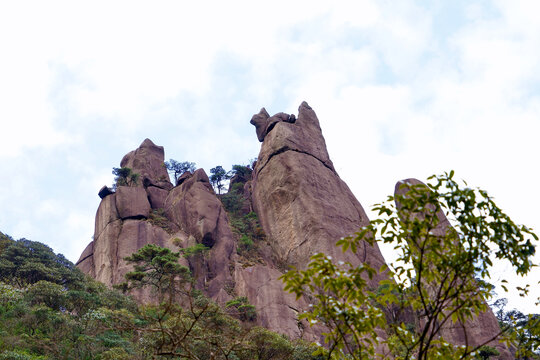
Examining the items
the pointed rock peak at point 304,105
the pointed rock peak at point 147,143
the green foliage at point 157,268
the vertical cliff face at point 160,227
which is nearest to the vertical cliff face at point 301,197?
the pointed rock peak at point 304,105

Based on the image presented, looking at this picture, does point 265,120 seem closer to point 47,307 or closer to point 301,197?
point 301,197

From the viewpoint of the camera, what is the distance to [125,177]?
160ft

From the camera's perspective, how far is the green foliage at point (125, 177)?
48500 mm

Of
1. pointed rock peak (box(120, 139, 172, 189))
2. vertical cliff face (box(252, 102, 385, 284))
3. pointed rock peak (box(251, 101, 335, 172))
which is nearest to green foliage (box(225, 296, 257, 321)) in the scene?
vertical cliff face (box(252, 102, 385, 284))

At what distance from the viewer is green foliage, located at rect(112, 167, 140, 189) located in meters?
48.5

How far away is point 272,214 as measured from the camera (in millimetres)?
46688

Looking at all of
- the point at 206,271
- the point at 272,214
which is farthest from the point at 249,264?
the point at 272,214

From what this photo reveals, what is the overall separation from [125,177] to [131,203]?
16.7ft

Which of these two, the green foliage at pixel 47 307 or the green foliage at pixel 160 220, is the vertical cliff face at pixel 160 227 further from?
the green foliage at pixel 47 307

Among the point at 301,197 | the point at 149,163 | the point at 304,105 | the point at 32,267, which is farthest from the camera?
the point at 304,105

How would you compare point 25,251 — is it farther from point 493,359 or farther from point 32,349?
point 493,359

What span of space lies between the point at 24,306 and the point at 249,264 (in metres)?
20.3

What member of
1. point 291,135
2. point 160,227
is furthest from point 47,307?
point 291,135

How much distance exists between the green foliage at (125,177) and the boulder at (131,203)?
2.55 metres
